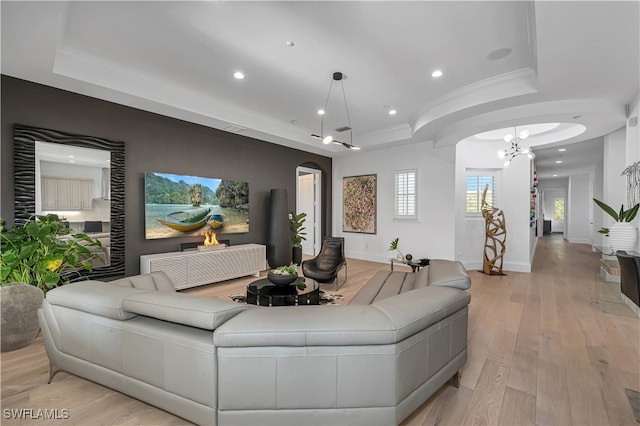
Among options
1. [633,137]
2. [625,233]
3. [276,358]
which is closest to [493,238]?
[625,233]

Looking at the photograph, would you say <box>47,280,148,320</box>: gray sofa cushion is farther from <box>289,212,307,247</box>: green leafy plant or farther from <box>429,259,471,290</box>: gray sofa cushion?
<box>289,212,307,247</box>: green leafy plant

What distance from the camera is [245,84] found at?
389cm

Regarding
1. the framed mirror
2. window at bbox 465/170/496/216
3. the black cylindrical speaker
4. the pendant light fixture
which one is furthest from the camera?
window at bbox 465/170/496/216

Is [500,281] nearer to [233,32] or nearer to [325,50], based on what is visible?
[325,50]

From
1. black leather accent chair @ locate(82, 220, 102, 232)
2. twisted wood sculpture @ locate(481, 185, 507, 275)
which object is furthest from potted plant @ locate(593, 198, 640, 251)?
black leather accent chair @ locate(82, 220, 102, 232)

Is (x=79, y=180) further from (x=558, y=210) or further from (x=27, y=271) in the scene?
(x=558, y=210)

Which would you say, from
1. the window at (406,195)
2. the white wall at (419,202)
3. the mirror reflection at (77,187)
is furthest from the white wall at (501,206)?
the mirror reflection at (77,187)

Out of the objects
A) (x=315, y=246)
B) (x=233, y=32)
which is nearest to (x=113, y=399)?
(x=233, y=32)

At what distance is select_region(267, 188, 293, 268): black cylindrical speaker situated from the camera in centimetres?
579

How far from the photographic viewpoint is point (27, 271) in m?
2.81

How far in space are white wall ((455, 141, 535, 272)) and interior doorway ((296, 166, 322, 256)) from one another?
347 cm

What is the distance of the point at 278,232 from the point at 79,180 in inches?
128

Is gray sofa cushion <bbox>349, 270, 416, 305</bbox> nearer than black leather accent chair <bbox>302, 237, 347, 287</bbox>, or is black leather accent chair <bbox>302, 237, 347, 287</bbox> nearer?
gray sofa cushion <bbox>349, 270, 416, 305</bbox>

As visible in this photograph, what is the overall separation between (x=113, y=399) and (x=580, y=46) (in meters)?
4.59
